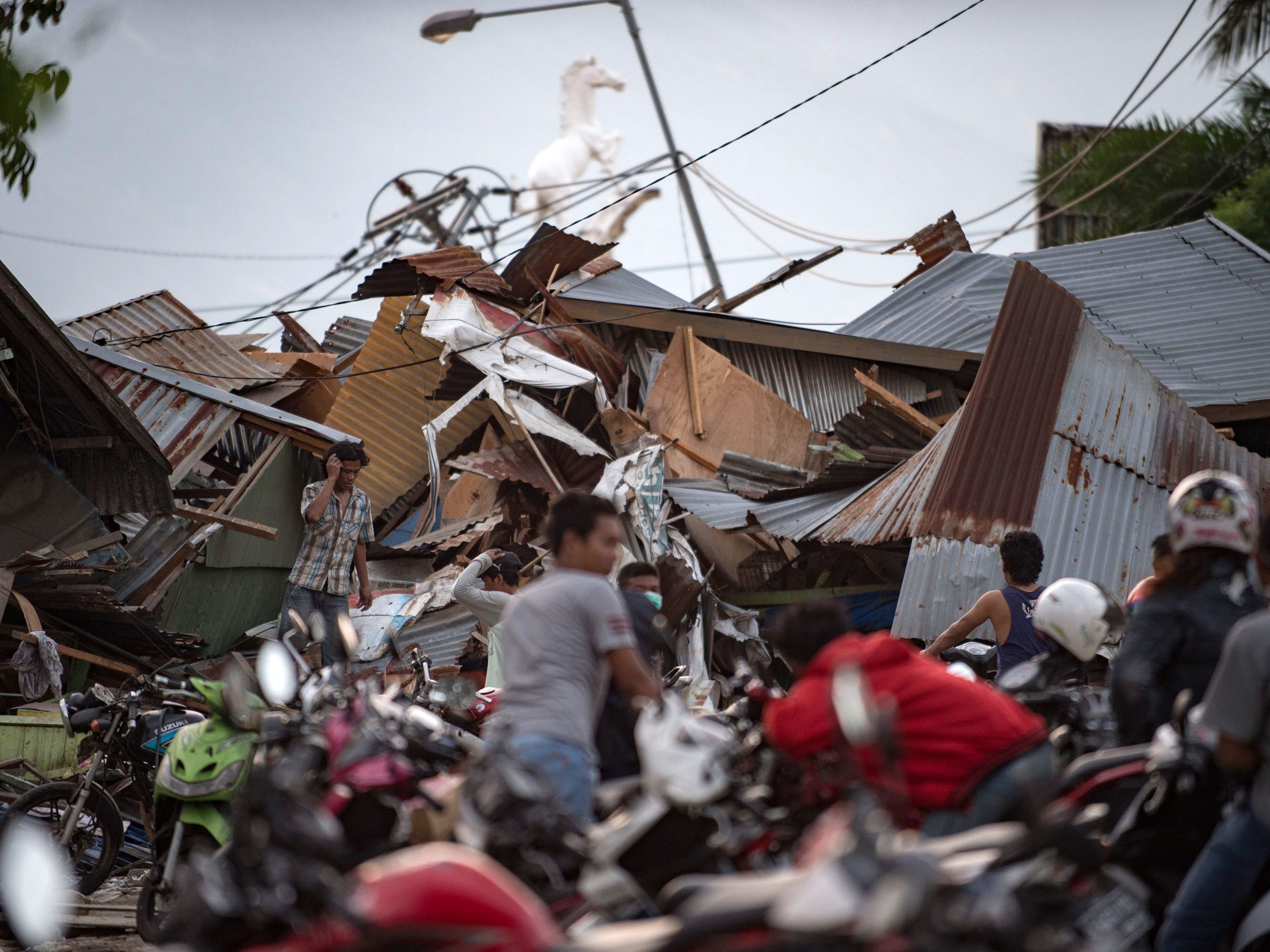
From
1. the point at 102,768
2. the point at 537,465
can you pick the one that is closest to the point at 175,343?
the point at 537,465

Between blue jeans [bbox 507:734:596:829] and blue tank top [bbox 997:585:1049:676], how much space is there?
9.95 feet

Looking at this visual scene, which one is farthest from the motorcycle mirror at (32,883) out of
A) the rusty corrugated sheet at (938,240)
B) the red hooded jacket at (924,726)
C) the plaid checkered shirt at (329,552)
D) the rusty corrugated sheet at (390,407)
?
the rusty corrugated sheet at (938,240)

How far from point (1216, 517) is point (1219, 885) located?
3.81 ft

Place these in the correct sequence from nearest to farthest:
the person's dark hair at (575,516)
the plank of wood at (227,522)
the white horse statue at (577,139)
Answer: the person's dark hair at (575,516)
the plank of wood at (227,522)
the white horse statue at (577,139)

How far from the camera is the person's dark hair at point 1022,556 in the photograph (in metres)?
6.37

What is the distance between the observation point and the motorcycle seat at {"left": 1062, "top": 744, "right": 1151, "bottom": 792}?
13.5 feet

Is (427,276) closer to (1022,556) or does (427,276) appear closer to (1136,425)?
(1136,425)

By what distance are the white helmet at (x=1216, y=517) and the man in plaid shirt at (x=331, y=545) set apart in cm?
629

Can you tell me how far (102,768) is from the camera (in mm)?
7027

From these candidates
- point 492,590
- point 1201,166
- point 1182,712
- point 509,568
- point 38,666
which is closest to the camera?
point 1182,712

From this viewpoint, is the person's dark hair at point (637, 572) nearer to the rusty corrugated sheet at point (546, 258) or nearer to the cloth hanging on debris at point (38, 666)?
the cloth hanging on debris at point (38, 666)

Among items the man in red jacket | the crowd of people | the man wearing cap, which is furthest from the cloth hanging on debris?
the man in red jacket

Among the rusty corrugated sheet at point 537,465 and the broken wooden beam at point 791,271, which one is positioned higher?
the broken wooden beam at point 791,271

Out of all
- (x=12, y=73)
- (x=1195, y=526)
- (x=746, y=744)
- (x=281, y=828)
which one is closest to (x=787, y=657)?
(x=746, y=744)
